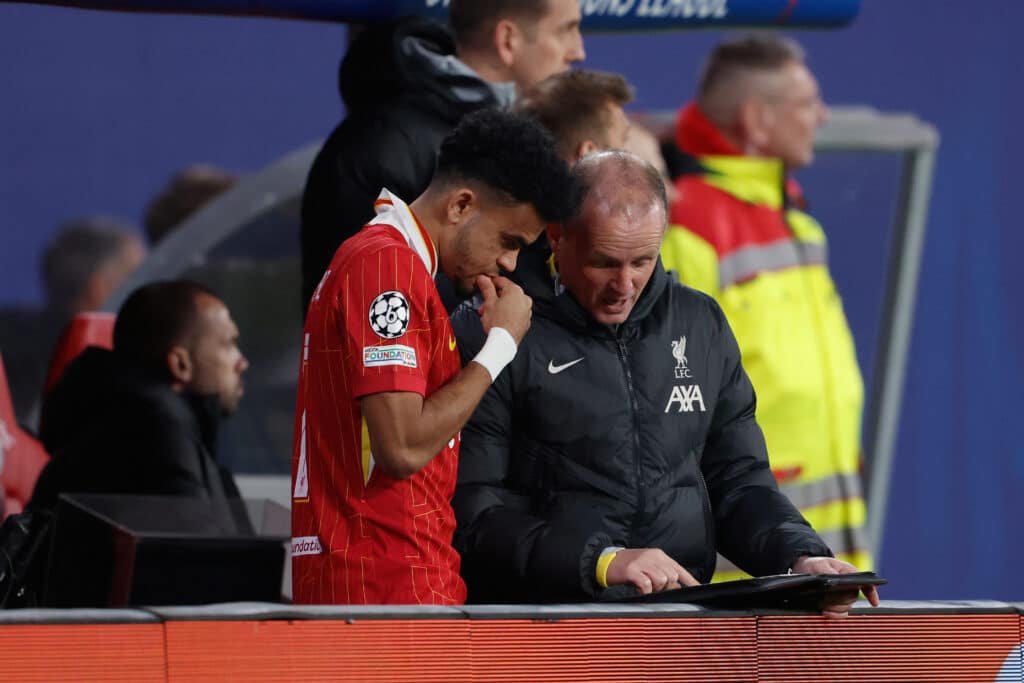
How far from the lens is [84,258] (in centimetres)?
603

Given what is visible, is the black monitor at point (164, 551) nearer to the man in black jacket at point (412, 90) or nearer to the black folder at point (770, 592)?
the man in black jacket at point (412, 90)

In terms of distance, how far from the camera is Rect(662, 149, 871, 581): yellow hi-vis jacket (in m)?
5.28

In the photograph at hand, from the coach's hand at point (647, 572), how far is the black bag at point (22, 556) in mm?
1370

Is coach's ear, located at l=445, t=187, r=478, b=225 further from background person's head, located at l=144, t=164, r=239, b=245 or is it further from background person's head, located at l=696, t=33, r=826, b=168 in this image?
background person's head, located at l=144, t=164, r=239, b=245

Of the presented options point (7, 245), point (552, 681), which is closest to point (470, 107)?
point (552, 681)

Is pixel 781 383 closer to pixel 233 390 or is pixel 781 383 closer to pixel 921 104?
pixel 233 390

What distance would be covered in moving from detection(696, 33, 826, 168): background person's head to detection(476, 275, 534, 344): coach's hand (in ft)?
9.38

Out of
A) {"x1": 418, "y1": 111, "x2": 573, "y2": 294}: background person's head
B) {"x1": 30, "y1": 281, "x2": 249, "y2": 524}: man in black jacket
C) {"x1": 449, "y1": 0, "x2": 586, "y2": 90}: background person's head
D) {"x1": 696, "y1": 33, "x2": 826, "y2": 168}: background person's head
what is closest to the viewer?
{"x1": 418, "y1": 111, "x2": 573, "y2": 294}: background person's head

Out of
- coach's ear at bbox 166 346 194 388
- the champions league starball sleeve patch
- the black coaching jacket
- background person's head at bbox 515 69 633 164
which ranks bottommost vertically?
the black coaching jacket

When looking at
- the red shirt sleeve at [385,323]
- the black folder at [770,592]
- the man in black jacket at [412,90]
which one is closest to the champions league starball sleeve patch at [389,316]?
the red shirt sleeve at [385,323]

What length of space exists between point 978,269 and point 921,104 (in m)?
0.63

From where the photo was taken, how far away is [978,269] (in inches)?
267

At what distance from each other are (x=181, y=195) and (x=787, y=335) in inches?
76.7

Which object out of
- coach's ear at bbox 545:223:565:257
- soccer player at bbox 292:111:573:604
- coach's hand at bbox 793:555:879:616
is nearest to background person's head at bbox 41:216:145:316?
coach's ear at bbox 545:223:565:257
